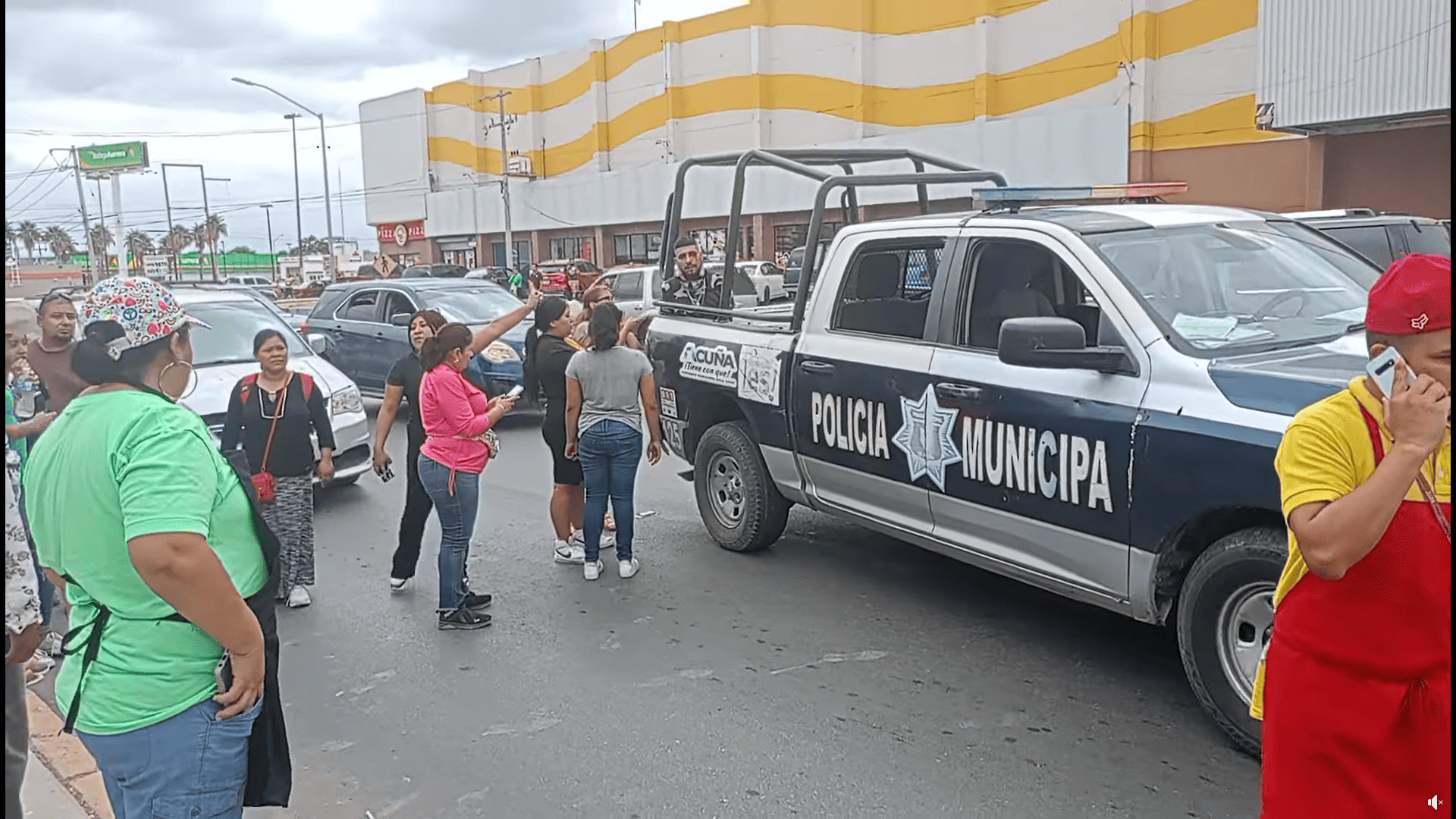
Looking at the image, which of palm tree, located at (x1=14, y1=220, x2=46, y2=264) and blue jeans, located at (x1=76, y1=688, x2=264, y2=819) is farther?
palm tree, located at (x1=14, y1=220, x2=46, y2=264)

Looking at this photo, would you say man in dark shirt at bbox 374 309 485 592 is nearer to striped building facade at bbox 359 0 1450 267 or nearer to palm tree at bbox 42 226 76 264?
striped building facade at bbox 359 0 1450 267

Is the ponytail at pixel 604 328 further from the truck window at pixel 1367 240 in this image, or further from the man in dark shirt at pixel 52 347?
the truck window at pixel 1367 240

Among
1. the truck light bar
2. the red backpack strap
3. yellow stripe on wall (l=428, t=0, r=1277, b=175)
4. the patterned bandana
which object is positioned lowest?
the red backpack strap

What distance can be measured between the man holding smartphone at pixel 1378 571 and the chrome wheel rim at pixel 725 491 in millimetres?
4631

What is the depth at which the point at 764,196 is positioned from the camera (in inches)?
1447

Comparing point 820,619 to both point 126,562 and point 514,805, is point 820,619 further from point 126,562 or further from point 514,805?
point 126,562

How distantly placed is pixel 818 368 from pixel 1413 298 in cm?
390

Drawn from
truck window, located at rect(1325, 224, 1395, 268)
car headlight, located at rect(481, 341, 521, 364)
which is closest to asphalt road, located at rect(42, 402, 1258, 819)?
truck window, located at rect(1325, 224, 1395, 268)

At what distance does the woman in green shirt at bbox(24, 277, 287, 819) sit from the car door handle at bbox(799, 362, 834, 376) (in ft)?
11.8

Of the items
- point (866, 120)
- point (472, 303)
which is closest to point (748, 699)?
point (472, 303)

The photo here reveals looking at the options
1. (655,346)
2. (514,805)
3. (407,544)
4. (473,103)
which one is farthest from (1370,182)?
(473,103)

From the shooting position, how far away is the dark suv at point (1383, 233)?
8219 millimetres

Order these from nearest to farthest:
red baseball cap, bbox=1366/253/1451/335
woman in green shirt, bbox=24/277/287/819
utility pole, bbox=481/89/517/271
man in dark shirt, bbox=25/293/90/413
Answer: red baseball cap, bbox=1366/253/1451/335
woman in green shirt, bbox=24/277/287/819
man in dark shirt, bbox=25/293/90/413
utility pole, bbox=481/89/517/271

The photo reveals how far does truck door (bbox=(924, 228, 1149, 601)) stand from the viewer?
440cm
